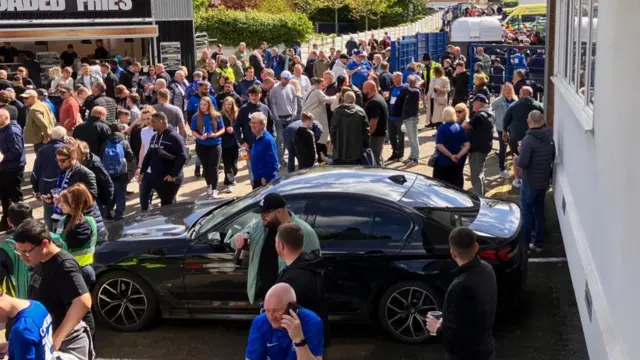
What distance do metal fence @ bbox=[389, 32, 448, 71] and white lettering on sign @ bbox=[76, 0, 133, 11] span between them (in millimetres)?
8495

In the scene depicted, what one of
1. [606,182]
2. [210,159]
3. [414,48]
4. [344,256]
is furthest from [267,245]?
[414,48]

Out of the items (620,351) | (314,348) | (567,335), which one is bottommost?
(567,335)

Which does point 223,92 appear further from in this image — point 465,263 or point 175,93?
point 465,263

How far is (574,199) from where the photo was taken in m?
9.44

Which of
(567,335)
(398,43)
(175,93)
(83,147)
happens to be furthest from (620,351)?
(398,43)

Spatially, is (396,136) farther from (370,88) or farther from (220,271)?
(220,271)

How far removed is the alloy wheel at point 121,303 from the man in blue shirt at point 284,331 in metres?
3.62

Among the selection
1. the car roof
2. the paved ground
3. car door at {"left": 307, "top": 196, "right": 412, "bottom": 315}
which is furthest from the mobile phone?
the car roof

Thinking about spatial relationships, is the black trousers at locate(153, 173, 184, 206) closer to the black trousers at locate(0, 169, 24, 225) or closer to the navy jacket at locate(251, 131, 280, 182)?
the navy jacket at locate(251, 131, 280, 182)

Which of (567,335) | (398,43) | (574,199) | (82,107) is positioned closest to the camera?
(567,335)

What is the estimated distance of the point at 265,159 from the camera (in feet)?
36.2

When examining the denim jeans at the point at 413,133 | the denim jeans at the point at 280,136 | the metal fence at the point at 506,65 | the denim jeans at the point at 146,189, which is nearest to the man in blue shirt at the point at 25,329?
the denim jeans at the point at 146,189

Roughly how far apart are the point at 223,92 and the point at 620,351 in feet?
35.7

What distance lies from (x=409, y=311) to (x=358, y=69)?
11.7 meters
